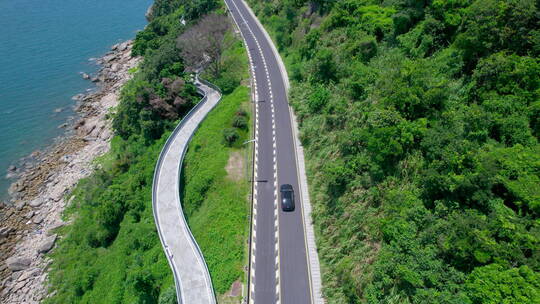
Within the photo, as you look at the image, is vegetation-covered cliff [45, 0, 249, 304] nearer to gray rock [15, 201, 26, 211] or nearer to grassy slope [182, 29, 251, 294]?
grassy slope [182, 29, 251, 294]

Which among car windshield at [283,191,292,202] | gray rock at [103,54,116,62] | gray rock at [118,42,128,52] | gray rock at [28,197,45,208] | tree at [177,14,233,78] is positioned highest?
gray rock at [118,42,128,52]

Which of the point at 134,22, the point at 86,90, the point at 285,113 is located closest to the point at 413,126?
the point at 285,113

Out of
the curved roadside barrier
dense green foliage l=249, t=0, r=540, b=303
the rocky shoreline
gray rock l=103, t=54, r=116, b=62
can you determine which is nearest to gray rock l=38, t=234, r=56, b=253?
the rocky shoreline

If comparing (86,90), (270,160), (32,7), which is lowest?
(270,160)

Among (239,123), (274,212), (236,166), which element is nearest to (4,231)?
(236,166)

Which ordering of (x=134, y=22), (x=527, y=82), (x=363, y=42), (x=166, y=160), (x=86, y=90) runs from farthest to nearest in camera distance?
(x=134, y=22) < (x=86, y=90) < (x=166, y=160) < (x=363, y=42) < (x=527, y=82)

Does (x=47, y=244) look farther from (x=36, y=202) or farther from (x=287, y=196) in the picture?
(x=287, y=196)

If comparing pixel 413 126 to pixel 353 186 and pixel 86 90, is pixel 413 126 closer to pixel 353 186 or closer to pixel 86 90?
pixel 353 186
